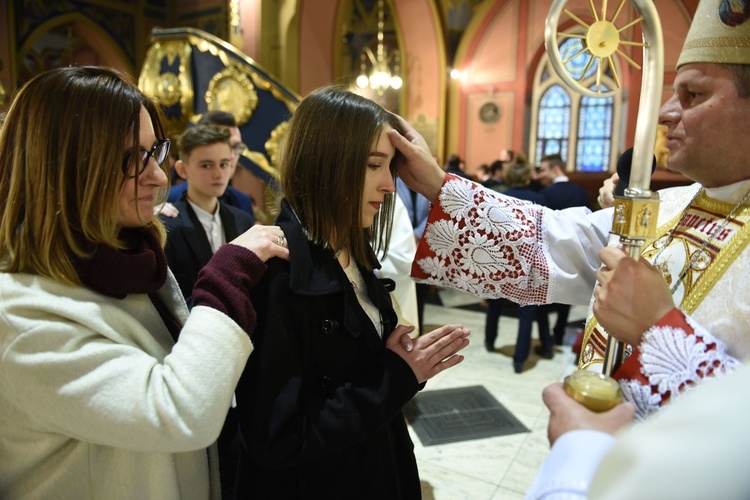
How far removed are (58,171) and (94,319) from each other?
283 millimetres

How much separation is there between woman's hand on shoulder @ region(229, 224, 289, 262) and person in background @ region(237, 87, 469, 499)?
0.02 metres

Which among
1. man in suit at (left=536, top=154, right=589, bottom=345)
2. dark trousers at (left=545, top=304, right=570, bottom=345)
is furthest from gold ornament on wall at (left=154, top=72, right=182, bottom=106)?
dark trousers at (left=545, top=304, right=570, bottom=345)

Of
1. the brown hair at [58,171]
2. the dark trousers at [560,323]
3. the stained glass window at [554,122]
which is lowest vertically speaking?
the dark trousers at [560,323]

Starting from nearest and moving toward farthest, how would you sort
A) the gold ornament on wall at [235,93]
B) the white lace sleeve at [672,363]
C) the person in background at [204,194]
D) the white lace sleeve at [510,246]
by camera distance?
1. the white lace sleeve at [672,363]
2. the white lace sleeve at [510,246]
3. the person in background at [204,194]
4. the gold ornament on wall at [235,93]

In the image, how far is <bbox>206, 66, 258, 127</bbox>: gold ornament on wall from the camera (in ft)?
15.3

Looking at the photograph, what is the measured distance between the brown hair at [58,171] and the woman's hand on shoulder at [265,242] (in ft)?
0.83

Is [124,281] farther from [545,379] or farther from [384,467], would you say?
[545,379]

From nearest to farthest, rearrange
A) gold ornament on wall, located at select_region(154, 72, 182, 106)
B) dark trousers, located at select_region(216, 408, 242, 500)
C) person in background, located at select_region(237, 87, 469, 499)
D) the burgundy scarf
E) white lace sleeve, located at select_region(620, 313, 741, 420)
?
white lace sleeve, located at select_region(620, 313, 741, 420), the burgundy scarf, person in background, located at select_region(237, 87, 469, 499), dark trousers, located at select_region(216, 408, 242, 500), gold ornament on wall, located at select_region(154, 72, 182, 106)

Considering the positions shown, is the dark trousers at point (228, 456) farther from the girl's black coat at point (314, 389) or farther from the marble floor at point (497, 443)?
the marble floor at point (497, 443)

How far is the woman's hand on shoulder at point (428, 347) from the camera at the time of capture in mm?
1163

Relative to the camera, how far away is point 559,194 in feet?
14.5

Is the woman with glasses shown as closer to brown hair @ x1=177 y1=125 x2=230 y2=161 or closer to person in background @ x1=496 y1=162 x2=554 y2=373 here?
brown hair @ x1=177 y1=125 x2=230 y2=161

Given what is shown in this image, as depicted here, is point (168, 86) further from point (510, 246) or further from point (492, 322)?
point (510, 246)

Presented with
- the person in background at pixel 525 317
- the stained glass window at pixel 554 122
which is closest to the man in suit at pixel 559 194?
the person in background at pixel 525 317
